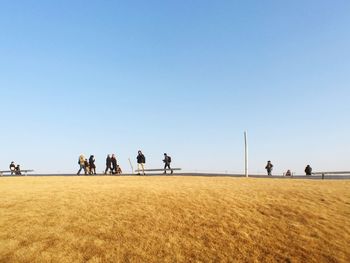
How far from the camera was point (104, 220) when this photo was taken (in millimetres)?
12836

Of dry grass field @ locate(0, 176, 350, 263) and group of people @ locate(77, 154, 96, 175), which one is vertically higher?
group of people @ locate(77, 154, 96, 175)

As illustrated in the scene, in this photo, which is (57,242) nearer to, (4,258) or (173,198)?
(4,258)

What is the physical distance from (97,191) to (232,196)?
6.53 m

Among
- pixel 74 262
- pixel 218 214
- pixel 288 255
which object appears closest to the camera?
pixel 74 262

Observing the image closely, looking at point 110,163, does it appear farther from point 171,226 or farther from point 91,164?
point 171,226

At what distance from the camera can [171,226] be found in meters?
12.4

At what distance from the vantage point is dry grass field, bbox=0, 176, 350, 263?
10.7 m

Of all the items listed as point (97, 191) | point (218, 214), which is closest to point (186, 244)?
point (218, 214)

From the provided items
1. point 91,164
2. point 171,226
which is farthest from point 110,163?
point 171,226

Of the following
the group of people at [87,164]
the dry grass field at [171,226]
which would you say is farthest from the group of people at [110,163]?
the dry grass field at [171,226]

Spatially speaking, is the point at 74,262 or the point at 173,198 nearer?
the point at 74,262

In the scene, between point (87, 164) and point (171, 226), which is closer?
point (171, 226)

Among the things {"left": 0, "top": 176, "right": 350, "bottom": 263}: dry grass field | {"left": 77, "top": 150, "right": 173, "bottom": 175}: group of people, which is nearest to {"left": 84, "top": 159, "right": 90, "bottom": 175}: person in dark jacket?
{"left": 77, "top": 150, "right": 173, "bottom": 175}: group of people

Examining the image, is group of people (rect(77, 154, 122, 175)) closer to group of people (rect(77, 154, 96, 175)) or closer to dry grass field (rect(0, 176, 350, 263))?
group of people (rect(77, 154, 96, 175))
